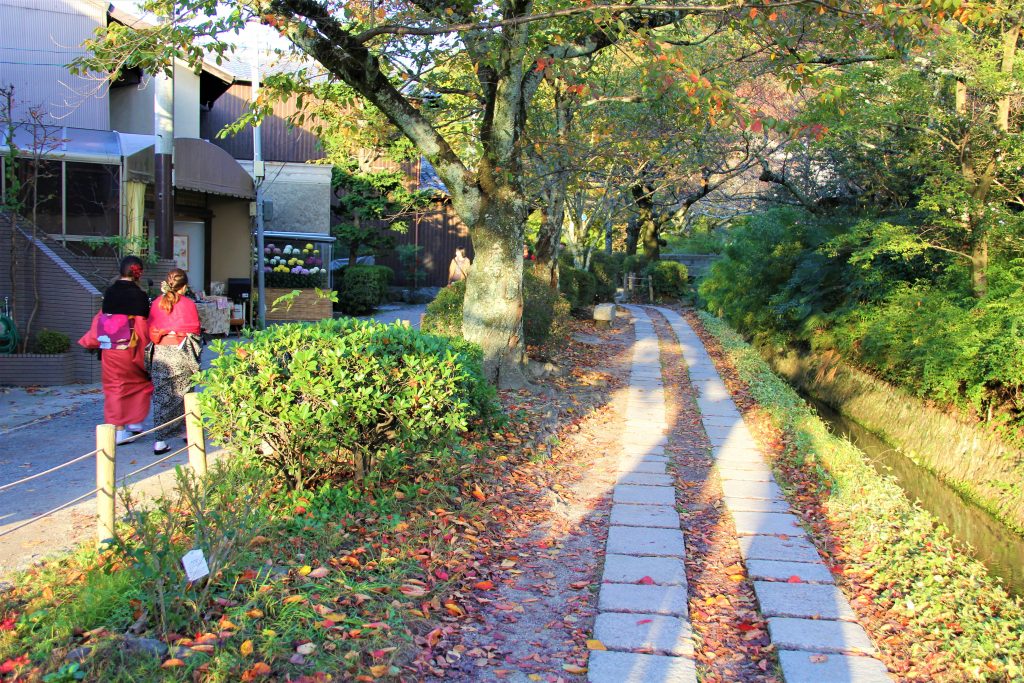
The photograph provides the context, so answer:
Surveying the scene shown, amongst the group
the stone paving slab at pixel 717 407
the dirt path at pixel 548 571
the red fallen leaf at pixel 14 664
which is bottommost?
the dirt path at pixel 548 571

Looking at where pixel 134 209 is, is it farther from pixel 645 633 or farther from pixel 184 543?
pixel 645 633

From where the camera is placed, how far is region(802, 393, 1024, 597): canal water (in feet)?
23.5

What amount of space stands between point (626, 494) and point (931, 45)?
8.85 meters

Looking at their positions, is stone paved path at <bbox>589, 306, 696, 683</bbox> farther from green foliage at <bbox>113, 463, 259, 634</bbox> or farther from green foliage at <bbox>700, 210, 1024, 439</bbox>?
green foliage at <bbox>700, 210, 1024, 439</bbox>

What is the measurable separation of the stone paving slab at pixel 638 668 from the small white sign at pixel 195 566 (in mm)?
1804

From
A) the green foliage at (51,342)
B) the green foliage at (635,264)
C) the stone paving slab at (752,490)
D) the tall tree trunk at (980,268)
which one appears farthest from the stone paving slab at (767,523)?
the green foliage at (635,264)

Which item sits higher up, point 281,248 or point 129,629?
point 281,248

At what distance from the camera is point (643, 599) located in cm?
477

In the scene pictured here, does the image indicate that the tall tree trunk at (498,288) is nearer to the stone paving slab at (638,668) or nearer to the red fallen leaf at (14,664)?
the stone paving slab at (638,668)

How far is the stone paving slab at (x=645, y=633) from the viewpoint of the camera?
13.7 feet

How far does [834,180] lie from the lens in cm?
1744

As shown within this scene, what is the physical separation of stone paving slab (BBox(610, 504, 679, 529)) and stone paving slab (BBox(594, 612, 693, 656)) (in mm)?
1557

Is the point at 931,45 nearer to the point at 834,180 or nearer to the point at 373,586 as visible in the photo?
the point at 834,180

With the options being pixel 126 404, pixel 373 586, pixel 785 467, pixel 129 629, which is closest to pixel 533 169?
pixel 785 467
